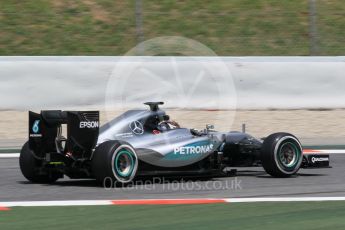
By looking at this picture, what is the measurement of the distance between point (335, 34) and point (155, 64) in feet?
13.9

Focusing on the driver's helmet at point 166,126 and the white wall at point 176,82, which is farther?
the white wall at point 176,82

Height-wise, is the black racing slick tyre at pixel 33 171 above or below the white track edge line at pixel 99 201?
above

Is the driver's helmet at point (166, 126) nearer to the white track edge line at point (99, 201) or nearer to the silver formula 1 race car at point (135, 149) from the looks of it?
the silver formula 1 race car at point (135, 149)

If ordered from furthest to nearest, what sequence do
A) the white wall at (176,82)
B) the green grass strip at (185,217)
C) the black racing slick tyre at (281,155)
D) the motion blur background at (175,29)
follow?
the motion blur background at (175,29) < the white wall at (176,82) < the black racing slick tyre at (281,155) < the green grass strip at (185,217)

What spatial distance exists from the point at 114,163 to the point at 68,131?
0.74 meters

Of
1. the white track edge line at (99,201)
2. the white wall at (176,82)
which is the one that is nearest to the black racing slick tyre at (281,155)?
the white track edge line at (99,201)

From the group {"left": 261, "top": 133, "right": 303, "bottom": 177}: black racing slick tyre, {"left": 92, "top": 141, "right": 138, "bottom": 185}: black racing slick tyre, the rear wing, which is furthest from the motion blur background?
{"left": 92, "top": 141, "right": 138, "bottom": 185}: black racing slick tyre

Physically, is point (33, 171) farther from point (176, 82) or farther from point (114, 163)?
point (176, 82)

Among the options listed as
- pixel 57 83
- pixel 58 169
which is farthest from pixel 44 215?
pixel 57 83

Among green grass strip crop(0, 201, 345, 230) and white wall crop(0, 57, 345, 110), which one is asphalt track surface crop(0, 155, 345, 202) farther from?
white wall crop(0, 57, 345, 110)

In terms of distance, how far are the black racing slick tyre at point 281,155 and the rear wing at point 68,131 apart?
2.27 metres

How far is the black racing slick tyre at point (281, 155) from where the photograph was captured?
36.4 feet

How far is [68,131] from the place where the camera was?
10203 mm

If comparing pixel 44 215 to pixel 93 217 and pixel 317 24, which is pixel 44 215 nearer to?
pixel 93 217
